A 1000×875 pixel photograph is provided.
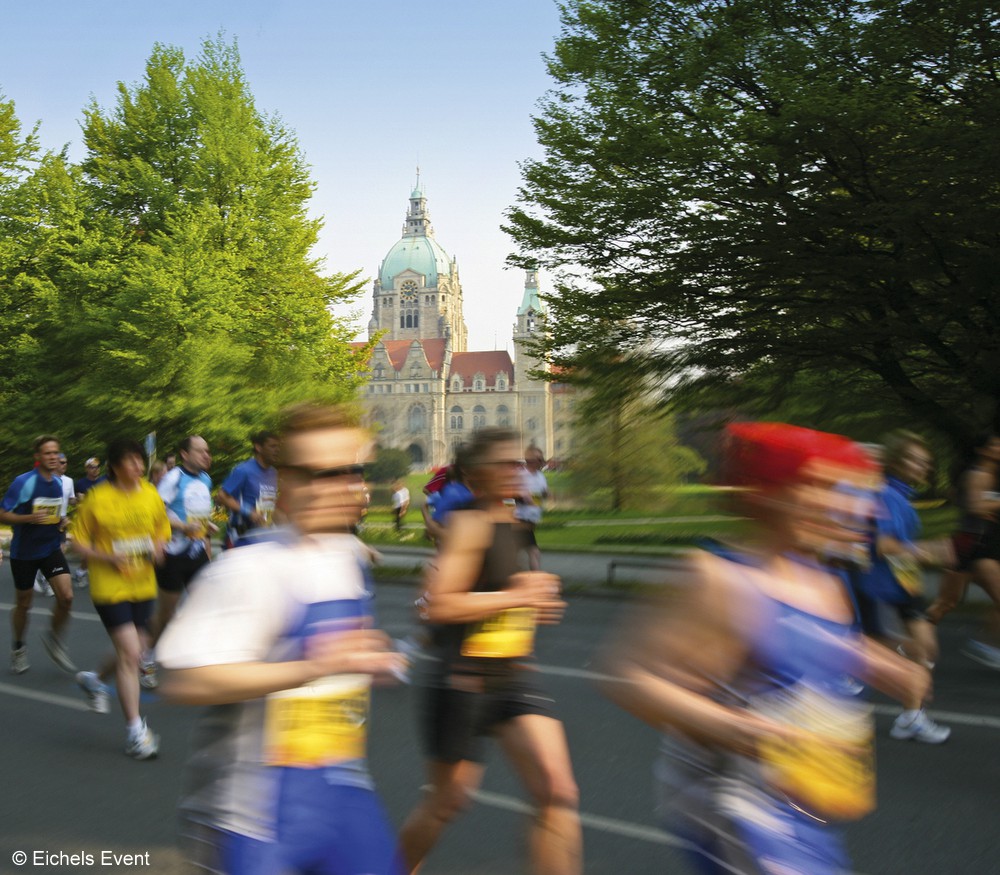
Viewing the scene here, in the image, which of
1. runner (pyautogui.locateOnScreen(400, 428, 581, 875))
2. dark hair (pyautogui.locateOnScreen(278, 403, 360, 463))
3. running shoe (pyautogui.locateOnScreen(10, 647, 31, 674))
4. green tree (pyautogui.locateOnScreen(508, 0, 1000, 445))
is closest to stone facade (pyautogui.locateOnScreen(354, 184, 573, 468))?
green tree (pyautogui.locateOnScreen(508, 0, 1000, 445))

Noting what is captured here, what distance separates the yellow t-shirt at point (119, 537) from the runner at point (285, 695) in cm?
450

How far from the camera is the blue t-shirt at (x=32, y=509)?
29.5 ft

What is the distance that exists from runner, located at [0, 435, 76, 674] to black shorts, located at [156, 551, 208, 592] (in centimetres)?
77

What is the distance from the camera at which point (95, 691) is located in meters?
7.45

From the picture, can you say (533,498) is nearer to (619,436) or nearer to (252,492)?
(252,492)

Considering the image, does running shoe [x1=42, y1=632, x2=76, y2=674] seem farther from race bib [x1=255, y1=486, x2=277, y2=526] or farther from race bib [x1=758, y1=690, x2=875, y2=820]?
race bib [x1=758, y1=690, x2=875, y2=820]

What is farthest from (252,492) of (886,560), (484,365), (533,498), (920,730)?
(484,365)

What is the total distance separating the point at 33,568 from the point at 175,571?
1330mm

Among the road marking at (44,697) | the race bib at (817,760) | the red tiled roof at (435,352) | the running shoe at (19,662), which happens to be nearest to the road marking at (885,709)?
the road marking at (44,697)

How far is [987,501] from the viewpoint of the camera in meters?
8.28

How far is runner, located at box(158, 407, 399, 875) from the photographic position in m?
2.40

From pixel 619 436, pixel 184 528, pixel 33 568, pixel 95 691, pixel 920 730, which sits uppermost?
pixel 619 436

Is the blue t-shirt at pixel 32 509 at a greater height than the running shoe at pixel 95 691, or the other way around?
the blue t-shirt at pixel 32 509

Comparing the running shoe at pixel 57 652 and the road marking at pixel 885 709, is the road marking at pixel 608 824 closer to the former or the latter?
the road marking at pixel 885 709
